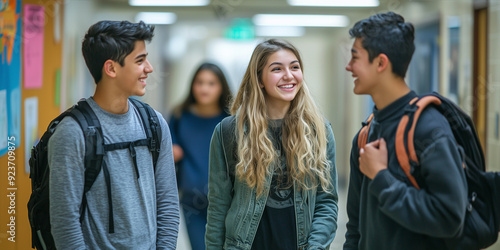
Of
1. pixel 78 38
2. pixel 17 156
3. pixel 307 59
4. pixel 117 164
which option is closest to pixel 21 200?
pixel 17 156

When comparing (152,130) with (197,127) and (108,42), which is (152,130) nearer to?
(108,42)

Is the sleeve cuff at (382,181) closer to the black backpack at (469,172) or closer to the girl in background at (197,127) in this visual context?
the black backpack at (469,172)

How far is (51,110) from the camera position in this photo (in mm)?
3232

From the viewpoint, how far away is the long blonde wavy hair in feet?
6.23

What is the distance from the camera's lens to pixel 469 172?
142cm

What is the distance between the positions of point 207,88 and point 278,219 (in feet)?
5.18

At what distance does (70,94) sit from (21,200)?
89.9 inches

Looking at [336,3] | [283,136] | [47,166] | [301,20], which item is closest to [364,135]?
[283,136]

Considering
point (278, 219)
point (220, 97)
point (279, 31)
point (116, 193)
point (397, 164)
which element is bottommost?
point (278, 219)

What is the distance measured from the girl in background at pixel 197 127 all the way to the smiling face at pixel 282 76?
3.92ft

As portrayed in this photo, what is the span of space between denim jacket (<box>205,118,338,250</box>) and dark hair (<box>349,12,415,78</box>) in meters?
0.62

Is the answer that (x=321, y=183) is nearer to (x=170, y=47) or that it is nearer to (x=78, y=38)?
(x=78, y=38)

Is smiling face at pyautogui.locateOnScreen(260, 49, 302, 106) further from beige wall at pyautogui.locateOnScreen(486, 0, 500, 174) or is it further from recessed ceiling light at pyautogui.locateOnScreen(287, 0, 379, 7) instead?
recessed ceiling light at pyautogui.locateOnScreen(287, 0, 379, 7)

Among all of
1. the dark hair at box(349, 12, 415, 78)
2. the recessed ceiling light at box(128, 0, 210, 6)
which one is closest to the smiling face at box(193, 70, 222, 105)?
the dark hair at box(349, 12, 415, 78)
